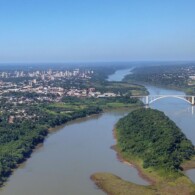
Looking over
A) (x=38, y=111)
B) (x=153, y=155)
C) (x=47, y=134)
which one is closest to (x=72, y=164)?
(x=153, y=155)

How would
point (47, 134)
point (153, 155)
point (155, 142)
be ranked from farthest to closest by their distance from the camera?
point (47, 134) → point (155, 142) → point (153, 155)

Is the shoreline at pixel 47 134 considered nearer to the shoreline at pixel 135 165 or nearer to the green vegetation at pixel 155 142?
the shoreline at pixel 135 165

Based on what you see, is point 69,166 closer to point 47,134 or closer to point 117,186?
point 117,186

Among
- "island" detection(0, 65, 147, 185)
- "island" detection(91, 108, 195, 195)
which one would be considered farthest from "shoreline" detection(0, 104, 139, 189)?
"island" detection(91, 108, 195, 195)

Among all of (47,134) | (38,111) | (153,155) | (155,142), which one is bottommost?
(47,134)

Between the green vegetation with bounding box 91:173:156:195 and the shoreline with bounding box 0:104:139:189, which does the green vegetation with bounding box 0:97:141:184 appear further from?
the green vegetation with bounding box 91:173:156:195

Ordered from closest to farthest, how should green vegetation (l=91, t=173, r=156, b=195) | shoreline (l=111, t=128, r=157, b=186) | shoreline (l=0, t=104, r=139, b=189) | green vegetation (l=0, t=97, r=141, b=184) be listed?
1. green vegetation (l=91, t=173, r=156, b=195)
2. shoreline (l=111, t=128, r=157, b=186)
3. shoreline (l=0, t=104, r=139, b=189)
4. green vegetation (l=0, t=97, r=141, b=184)

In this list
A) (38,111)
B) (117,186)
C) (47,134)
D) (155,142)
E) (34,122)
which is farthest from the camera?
(38,111)
